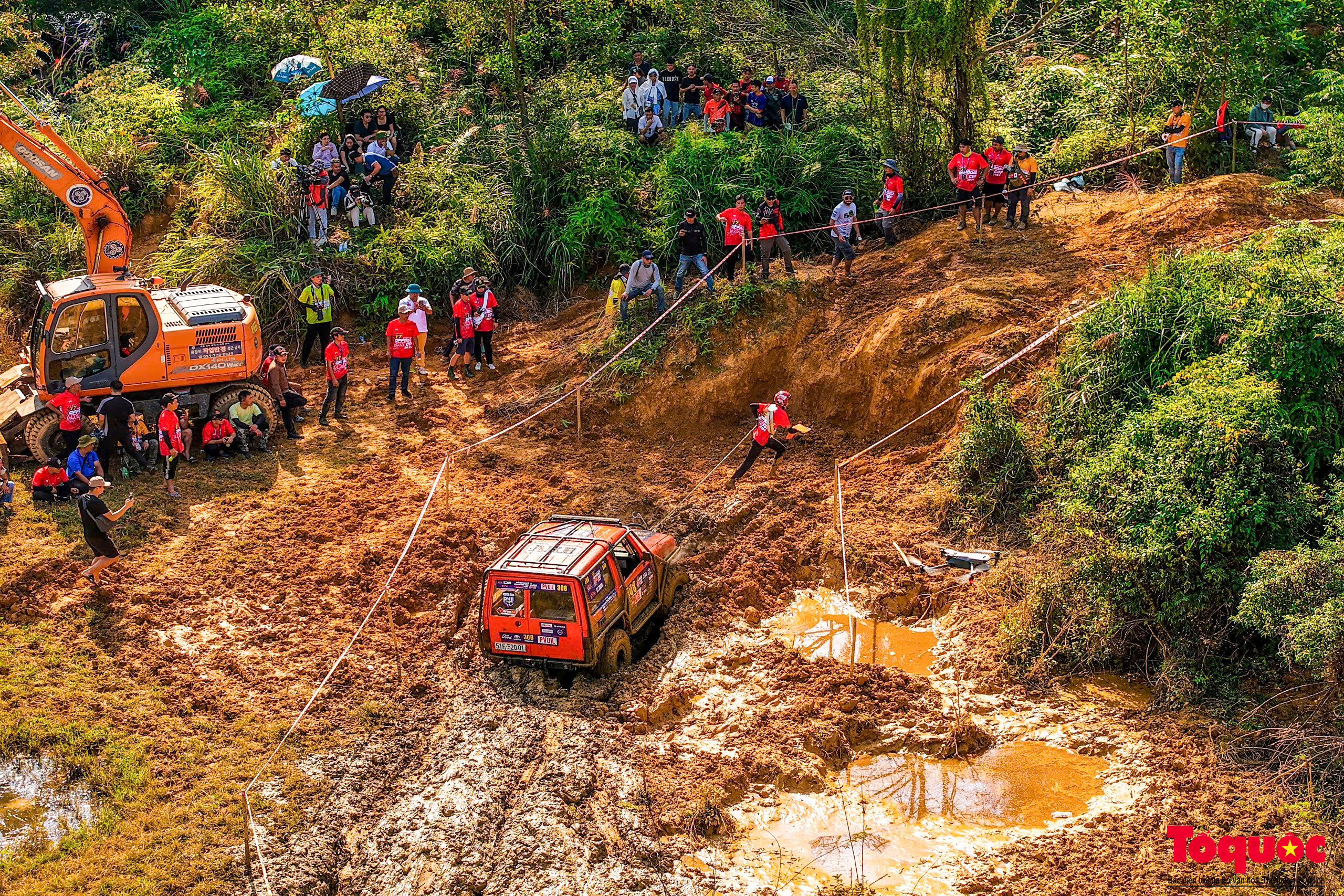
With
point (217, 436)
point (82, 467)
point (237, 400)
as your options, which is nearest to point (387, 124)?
point (237, 400)

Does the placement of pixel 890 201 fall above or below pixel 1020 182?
below

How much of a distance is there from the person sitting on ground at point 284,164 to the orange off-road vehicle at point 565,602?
1260 centimetres

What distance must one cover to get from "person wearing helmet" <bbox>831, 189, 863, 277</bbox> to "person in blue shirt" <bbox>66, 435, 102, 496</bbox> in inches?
458

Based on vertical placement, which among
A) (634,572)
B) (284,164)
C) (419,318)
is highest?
(284,164)

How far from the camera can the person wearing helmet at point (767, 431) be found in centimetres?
1648

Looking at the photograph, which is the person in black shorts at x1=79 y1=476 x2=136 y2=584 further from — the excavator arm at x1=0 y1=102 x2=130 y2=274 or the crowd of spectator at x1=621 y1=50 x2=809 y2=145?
→ the crowd of spectator at x1=621 y1=50 x2=809 y2=145

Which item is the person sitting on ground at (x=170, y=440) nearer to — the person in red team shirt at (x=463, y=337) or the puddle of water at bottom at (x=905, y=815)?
the person in red team shirt at (x=463, y=337)

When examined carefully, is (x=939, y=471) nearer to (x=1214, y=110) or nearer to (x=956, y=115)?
(x=956, y=115)

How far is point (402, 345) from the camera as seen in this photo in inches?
741

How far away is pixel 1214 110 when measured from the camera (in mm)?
20281

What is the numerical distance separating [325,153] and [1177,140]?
51.5 feet

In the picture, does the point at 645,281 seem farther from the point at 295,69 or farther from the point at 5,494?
the point at 295,69

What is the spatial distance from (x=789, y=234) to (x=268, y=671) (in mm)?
11321

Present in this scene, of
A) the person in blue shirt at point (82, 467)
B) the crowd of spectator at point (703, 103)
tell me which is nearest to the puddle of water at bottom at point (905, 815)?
the person in blue shirt at point (82, 467)
